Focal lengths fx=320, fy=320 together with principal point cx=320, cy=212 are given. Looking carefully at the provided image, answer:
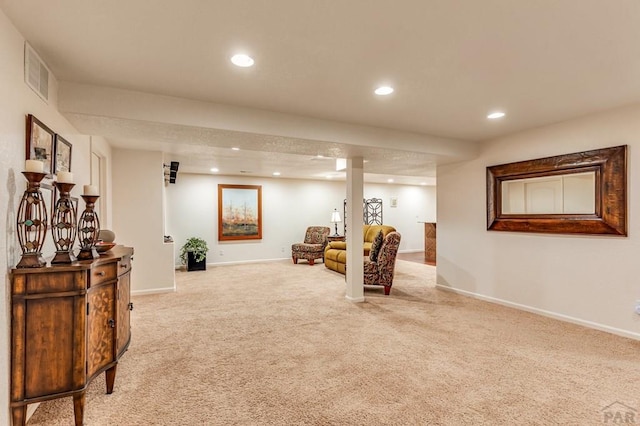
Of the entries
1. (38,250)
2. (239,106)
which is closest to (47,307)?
(38,250)

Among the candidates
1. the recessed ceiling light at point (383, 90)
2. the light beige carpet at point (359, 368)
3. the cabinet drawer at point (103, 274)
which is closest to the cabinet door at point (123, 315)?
the cabinet drawer at point (103, 274)

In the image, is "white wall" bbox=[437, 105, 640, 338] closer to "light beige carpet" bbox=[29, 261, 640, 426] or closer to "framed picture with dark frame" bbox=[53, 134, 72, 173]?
"light beige carpet" bbox=[29, 261, 640, 426]

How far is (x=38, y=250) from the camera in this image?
193 centimetres

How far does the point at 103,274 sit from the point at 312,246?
6027mm

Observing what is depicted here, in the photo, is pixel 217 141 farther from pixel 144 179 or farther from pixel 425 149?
pixel 425 149

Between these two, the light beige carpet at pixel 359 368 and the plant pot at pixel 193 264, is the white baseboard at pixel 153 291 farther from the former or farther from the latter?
the plant pot at pixel 193 264

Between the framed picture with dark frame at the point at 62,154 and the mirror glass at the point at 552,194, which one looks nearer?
the framed picture with dark frame at the point at 62,154

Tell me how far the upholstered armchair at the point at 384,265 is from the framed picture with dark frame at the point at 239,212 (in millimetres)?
4036

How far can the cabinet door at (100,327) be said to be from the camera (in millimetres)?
1971

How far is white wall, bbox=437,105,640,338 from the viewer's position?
10.7ft

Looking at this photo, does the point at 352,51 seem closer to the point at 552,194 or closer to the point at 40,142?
the point at 40,142

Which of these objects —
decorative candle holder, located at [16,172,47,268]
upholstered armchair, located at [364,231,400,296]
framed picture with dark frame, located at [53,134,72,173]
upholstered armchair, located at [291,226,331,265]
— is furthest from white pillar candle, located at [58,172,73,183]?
upholstered armchair, located at [291,226,331,265]

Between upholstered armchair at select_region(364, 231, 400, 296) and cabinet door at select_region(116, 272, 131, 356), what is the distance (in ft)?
11.5

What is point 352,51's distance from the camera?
2.15 metres
